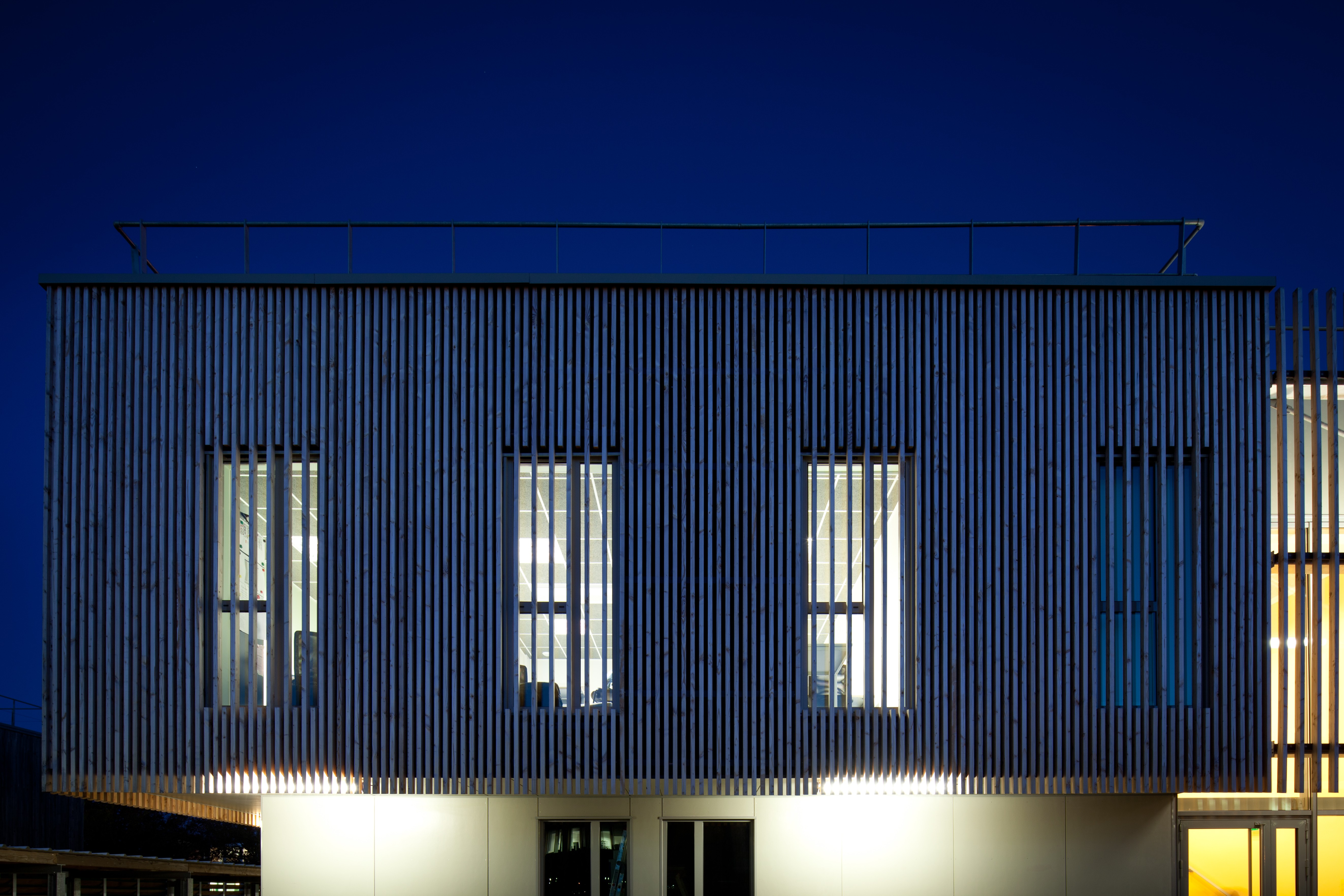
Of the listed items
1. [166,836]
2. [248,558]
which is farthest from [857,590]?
[166,836]

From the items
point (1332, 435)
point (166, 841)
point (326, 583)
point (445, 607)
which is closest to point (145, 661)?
point (326, 583)

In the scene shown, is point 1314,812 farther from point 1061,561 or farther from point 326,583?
point 326,583

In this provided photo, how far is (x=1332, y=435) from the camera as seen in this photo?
31.2 feet

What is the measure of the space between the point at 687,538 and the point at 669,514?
1.00 feet

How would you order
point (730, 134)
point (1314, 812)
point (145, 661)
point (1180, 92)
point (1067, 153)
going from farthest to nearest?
point (730, 134) → point (1067, 153) → point (1180, 92) → point (1314, 812) → point (145, 661)

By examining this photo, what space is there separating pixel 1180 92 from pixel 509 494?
466 ft

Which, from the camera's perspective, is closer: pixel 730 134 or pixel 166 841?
pixel 166 841

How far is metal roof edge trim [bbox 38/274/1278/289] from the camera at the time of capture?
9.36 meters

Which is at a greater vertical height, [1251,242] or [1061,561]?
[1251,242]

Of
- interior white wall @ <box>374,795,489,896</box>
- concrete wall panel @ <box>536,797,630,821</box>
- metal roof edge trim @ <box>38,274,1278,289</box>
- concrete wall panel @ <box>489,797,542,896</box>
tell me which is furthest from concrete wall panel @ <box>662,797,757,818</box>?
metal roof edge trim @ <box>38,274,1278,289</box>

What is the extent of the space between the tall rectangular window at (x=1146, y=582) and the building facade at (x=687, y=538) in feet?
0.13

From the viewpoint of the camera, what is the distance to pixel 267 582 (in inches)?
371

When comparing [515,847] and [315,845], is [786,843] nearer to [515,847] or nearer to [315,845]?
[515,847]

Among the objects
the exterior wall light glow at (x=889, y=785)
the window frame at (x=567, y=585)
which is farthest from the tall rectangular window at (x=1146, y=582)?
the window frame at (x=567, y=585)
